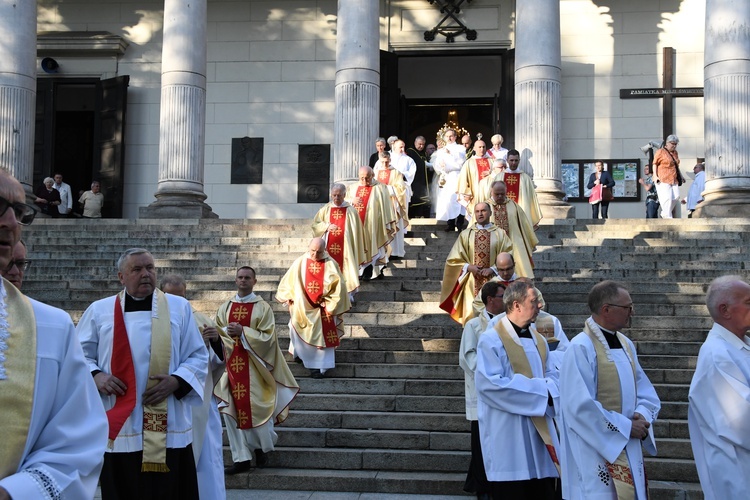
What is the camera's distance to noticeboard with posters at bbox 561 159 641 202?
68.6ft

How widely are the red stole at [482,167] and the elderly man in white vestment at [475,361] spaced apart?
743cm

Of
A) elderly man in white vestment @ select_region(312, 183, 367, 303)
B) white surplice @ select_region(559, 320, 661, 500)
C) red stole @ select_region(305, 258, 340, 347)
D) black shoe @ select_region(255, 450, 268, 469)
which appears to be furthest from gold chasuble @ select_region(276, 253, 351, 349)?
white surplice @ select_region(559, 320, 661, 500)

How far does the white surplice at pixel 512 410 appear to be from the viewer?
19.3 ft

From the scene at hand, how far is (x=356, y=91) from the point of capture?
1722cm

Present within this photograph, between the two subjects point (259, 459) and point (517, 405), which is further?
point (259, 459)

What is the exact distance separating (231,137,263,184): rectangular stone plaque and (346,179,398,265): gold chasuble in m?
8.59

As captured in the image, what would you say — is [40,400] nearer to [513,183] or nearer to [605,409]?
[605,409]

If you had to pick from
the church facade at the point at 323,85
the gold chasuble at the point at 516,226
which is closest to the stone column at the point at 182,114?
the church facade at the point at 323,85

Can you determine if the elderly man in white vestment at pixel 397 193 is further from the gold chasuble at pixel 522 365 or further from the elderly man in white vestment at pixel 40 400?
the elderly man in white vestment at pixel 40 400

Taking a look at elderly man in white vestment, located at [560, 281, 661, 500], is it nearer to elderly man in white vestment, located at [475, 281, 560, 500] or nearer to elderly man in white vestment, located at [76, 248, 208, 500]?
elderly man in white vestment, located at [475, 281, 560, 500]

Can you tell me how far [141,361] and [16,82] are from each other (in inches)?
561

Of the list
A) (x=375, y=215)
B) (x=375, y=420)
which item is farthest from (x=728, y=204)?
(x=375, y=420)

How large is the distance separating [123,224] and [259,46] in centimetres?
755

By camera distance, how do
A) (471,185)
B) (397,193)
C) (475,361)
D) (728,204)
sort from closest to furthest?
(475,361) → (471,185) → (397,193) → (728,204)
